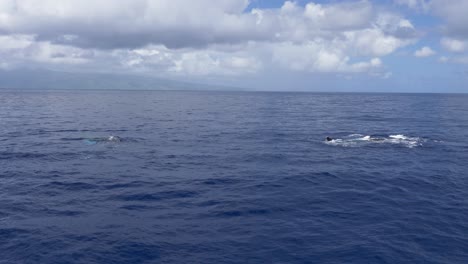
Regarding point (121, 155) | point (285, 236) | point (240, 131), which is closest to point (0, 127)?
point (121, 155)

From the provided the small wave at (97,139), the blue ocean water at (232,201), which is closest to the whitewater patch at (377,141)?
the blue ocean water at (232,201)

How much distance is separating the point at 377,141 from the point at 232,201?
38.9m

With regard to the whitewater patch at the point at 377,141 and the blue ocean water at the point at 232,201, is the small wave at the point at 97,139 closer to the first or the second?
the blue ocean water at the point at 232,201

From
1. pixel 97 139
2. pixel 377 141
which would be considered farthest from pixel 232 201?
pixel 377 141

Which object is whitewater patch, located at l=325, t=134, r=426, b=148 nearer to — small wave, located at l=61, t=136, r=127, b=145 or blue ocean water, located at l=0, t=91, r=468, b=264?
blue ocean water, located at l=0, t=91, r=468, b=264

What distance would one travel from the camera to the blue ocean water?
930 inches

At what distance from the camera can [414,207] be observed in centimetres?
3183

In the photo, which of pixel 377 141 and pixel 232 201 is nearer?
pixel 232 201

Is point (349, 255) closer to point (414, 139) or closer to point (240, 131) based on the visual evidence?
point (414, 139)

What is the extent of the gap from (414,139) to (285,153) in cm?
2679

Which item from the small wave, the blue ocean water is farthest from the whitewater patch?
the small wave

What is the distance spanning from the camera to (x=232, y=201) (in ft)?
108

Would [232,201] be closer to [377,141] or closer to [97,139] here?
[97,139]

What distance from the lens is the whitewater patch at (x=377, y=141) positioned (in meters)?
60.3
